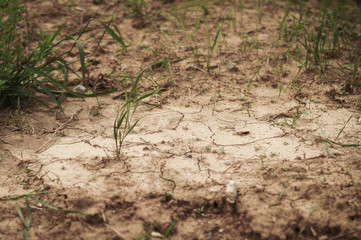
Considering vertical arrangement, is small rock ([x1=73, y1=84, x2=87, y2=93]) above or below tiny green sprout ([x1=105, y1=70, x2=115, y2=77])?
below

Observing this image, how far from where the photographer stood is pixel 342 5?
3.65 metres

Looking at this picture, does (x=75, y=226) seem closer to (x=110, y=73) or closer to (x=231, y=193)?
(x=231, y=193)

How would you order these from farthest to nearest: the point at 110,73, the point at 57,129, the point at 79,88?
the point at 110,73 → the point at 79,88 → the point at 57,129

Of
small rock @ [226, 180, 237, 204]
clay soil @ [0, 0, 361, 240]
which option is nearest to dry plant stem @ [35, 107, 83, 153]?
clay soil @ [0, 0, 361, 240]

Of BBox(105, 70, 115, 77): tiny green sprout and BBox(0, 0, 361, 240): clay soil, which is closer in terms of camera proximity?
BBox(0, 0, 361, 240): clay soil

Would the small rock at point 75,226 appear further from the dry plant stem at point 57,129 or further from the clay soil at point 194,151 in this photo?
the dry plant stem at point 57,129

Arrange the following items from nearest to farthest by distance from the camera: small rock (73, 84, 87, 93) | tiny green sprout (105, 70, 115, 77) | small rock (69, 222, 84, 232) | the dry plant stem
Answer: small rock (69, 222, 84, 232) → the dry plant stem → small rock (73, 84, 87, 93) → tiny green sprout (105, 70, 115, 77)

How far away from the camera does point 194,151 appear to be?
2146 millimetres

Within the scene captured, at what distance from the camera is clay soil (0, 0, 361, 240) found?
171 cm

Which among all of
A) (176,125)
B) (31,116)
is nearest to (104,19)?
(31,116)

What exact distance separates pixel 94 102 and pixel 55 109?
28cm

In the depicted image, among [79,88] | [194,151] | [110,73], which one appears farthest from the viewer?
[110,73]

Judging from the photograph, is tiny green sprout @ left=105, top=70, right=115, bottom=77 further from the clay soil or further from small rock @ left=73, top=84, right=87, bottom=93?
small rock @ left=73, top=84, right=87, bottom=93

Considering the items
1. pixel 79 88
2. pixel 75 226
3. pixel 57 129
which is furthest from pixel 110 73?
pixel 75 226
